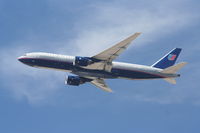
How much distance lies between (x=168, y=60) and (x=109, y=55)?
17.9 metres

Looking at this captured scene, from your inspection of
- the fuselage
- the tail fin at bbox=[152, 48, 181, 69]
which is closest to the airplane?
the fuselage

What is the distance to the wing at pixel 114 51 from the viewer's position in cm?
8888

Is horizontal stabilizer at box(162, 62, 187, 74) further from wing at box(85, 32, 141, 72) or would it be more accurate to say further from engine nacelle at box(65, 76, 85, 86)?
engine nacelle at box(65, 76, 85, 86)

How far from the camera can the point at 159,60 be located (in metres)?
106

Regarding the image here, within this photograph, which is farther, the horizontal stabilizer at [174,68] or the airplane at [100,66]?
the horizontal stabilizer at [174,68]

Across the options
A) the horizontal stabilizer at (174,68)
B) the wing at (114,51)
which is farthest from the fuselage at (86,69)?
the wing at (114,51)

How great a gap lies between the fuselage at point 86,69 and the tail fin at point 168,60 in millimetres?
3487

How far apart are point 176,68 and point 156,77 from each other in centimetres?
495

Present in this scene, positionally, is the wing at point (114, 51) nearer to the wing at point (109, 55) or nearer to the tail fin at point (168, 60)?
the wing at point (109, 55)

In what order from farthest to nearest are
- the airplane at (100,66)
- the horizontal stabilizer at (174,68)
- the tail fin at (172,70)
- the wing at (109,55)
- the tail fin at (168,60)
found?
the tail fin at (168,60)
the tail fin at (172,70)
the horizontal stabilizer at (174,68)
the airplane at (100,66)
the wing at (109,55)

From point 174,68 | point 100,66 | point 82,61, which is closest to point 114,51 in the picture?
point 100,66

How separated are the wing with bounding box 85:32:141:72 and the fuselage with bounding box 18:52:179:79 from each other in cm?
128

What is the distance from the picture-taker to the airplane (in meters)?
94.2

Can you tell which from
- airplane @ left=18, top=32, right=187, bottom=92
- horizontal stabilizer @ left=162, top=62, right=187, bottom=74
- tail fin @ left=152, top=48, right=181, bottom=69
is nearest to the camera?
airplane @ left=18, top=32, right=187, bottom=92
